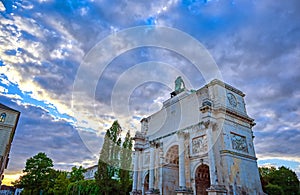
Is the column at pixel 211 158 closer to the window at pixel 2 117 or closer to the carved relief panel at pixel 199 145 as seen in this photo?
the carved relief panel at pixel 199 145

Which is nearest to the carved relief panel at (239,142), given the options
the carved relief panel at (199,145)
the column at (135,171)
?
the carved relief panel at (199,145)

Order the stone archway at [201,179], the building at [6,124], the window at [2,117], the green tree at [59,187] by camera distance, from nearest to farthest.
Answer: the stone archway at [201,179], the building at [6,124], the window at [2,117], the green tree at [59,187]

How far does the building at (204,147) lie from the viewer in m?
17.7

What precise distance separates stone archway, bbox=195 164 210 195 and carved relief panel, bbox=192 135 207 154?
1.44 m

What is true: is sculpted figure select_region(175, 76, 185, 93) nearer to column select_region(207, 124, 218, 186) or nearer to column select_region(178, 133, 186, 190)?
column select_region(178, 133, 186, 190)

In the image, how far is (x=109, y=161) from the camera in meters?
27.2

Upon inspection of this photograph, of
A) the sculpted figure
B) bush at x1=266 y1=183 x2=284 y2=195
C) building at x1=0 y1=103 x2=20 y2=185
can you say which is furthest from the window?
bush at x1=266 y1=183 x2=284 y2=195

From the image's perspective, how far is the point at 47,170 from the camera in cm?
4166

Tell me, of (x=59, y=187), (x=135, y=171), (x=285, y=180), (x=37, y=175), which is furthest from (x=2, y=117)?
(x=285, y=180)

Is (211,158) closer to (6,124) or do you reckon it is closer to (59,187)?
(6,124)

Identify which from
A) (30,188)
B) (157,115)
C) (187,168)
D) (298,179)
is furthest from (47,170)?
(298,179)

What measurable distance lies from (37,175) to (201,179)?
34308 millimetres

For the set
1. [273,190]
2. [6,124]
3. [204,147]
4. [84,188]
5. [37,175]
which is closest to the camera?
[204,147]

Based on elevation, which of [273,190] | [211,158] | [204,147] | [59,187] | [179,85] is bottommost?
[59,187]
